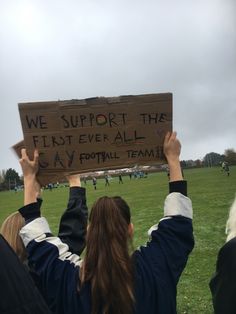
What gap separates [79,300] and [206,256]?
983 centimetres

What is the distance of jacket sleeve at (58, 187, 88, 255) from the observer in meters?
4.07

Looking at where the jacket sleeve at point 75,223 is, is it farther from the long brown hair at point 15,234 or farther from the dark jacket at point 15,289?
the dark jacket at point 15,289

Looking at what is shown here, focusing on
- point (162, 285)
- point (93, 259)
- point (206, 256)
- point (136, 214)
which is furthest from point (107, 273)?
point (136, 214)

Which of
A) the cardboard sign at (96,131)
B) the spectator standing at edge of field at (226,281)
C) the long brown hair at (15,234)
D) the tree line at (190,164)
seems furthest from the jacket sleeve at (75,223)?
the tree line at (190,164)

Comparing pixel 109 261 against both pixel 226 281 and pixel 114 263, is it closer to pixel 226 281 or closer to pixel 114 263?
pixel 114 263

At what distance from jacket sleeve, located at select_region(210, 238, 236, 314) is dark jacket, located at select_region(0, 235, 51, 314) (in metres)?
0.91

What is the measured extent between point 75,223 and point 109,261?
113 centimetres

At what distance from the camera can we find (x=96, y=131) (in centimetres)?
360

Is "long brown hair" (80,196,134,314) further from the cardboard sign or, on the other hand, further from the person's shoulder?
the person's shoulder

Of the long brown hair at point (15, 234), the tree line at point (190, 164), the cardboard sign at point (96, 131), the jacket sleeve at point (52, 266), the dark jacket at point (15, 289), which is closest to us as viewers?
the dark jacket at point (15, 289)

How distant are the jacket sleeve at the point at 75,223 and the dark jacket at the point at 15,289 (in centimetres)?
208

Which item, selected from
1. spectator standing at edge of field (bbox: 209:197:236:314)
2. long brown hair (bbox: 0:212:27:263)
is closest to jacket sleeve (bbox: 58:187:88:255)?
long brown hair (bbox: 0:212:27:263)

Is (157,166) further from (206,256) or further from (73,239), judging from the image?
(206,256)

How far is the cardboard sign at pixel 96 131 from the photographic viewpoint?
3.53 metres
